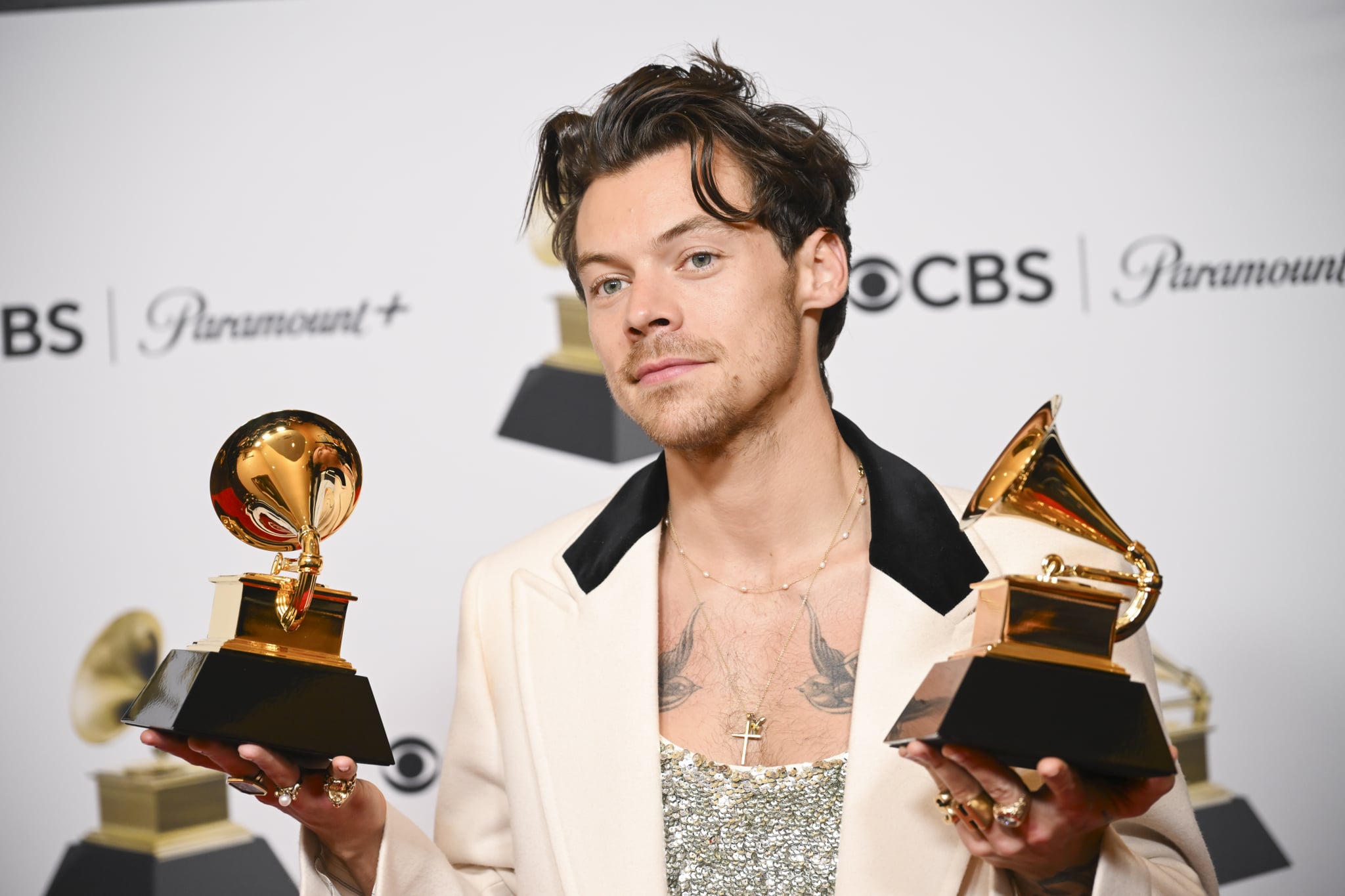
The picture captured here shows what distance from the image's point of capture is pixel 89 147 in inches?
152

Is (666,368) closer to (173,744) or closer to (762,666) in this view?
(762,666)

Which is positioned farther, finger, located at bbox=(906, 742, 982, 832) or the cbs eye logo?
the cbs eye logo

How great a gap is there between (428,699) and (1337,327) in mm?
2688

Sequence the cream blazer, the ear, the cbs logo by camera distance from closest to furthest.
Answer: the cream blazer, the ear, the cbs logo

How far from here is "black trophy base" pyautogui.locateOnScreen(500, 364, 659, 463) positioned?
144 inches

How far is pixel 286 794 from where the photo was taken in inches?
75.2

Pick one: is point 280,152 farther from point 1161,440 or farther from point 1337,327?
point 1337,327

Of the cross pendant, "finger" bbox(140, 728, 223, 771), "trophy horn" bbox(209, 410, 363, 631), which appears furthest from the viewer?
the cross pendant

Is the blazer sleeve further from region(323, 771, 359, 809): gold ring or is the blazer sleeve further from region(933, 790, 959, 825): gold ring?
region(933, 790, 959, 825): gold ring

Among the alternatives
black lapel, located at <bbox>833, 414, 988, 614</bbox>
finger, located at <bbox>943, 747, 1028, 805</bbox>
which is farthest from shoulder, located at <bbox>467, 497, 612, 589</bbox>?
finger, located at <bbox>943, 747, 1028, 805</bbox>

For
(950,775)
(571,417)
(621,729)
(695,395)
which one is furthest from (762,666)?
(571,417)

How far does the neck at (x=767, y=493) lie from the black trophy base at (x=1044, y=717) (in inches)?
38.1

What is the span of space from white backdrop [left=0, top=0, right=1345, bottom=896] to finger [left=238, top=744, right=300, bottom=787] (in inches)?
66.5

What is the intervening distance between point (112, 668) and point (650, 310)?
2204 mm
